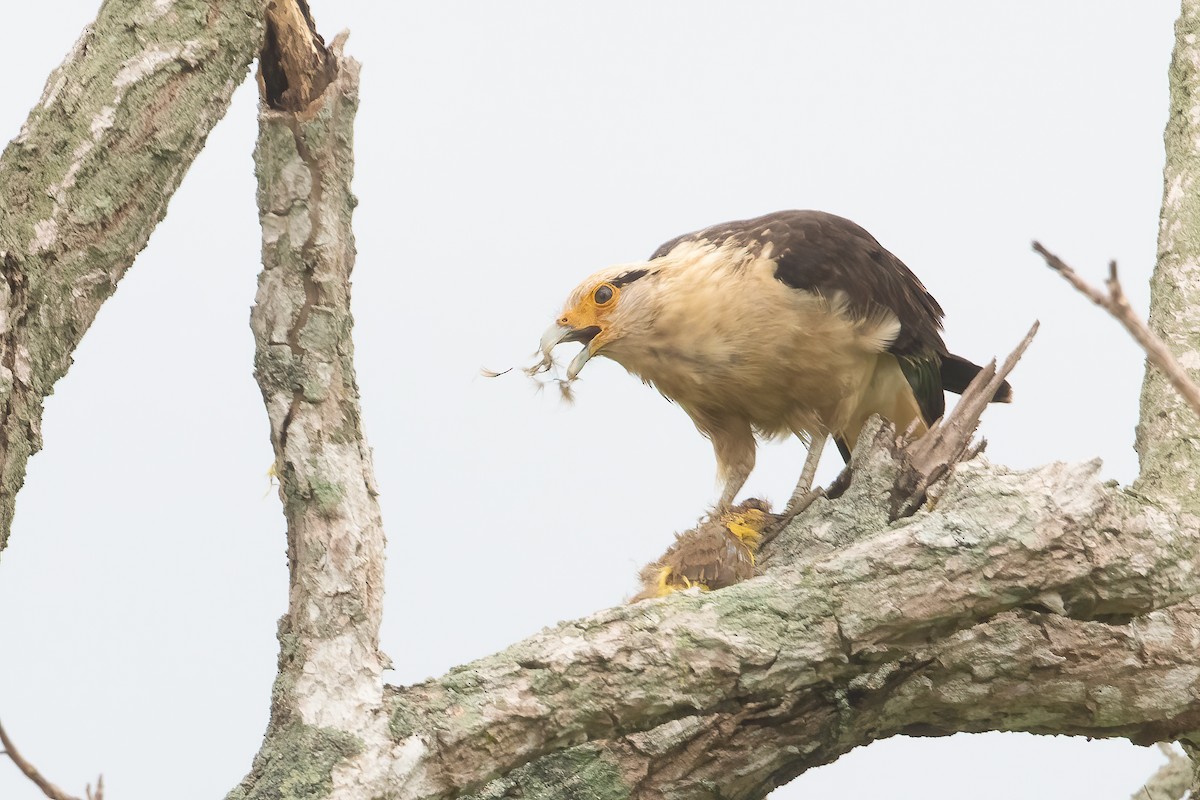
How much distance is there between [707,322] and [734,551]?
0.84m

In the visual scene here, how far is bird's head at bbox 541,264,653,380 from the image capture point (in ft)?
14.3

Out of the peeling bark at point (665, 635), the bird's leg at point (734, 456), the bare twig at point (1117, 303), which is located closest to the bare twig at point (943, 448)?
the peeling bark at point (665, 635)

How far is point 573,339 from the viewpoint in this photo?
4.38 metres

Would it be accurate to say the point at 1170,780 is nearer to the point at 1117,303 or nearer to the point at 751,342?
the point at 751,342

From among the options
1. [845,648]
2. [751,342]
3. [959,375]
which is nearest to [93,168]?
[845,648]

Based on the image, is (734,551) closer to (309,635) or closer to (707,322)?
(707,322)

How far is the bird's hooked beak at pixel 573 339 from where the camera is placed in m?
4.30

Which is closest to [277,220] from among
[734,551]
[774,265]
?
[734,551]

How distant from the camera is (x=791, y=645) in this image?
2910mm

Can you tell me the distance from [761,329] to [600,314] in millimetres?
524

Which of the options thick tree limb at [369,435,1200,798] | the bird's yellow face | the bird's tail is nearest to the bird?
the bird's yellow face

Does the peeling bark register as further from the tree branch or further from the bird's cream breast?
the bird's cream breast

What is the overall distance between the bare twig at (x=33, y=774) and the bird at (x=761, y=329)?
7.57ft

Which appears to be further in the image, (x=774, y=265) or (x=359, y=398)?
(x=774, y=265)
